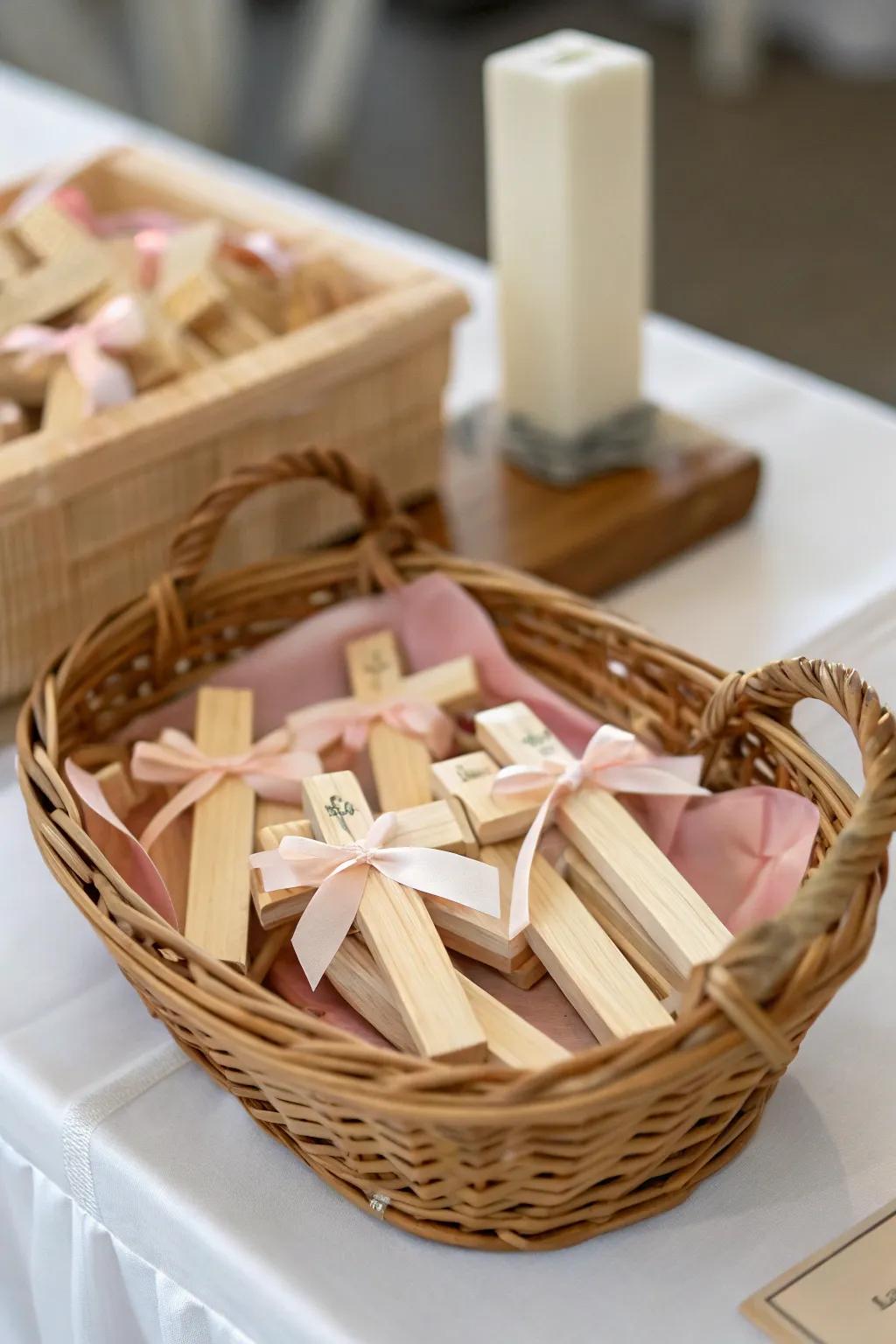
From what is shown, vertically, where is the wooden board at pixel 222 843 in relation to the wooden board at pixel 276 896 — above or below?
below

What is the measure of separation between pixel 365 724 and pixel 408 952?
177 millimetres

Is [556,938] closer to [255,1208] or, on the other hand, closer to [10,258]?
[255,1208]

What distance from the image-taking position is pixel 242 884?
2.03 ft

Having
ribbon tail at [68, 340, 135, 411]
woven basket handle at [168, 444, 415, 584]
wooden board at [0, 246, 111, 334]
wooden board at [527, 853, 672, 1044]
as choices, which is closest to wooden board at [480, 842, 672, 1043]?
wooden board at [527, 853, 672, 1044]

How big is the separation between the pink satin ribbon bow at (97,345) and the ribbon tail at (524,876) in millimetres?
338

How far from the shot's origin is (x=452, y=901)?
1.92 feet

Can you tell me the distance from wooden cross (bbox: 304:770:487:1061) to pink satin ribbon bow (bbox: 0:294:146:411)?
0.28m

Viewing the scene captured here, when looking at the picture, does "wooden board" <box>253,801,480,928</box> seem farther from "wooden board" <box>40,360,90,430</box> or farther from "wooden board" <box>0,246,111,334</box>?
"wooden board" <box>0,246,111,334</box>

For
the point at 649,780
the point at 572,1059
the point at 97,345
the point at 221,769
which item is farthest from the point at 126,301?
the point at 572,1059

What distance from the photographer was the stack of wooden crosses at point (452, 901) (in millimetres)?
545

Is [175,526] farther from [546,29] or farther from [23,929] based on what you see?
[546,29]

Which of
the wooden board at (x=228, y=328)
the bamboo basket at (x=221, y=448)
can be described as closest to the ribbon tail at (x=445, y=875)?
the bamboo basket at (x=221, y=448)

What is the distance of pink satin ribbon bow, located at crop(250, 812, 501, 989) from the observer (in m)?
0.57

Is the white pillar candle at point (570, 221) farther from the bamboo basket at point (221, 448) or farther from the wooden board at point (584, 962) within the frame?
the wooden board at point (584, 962)
